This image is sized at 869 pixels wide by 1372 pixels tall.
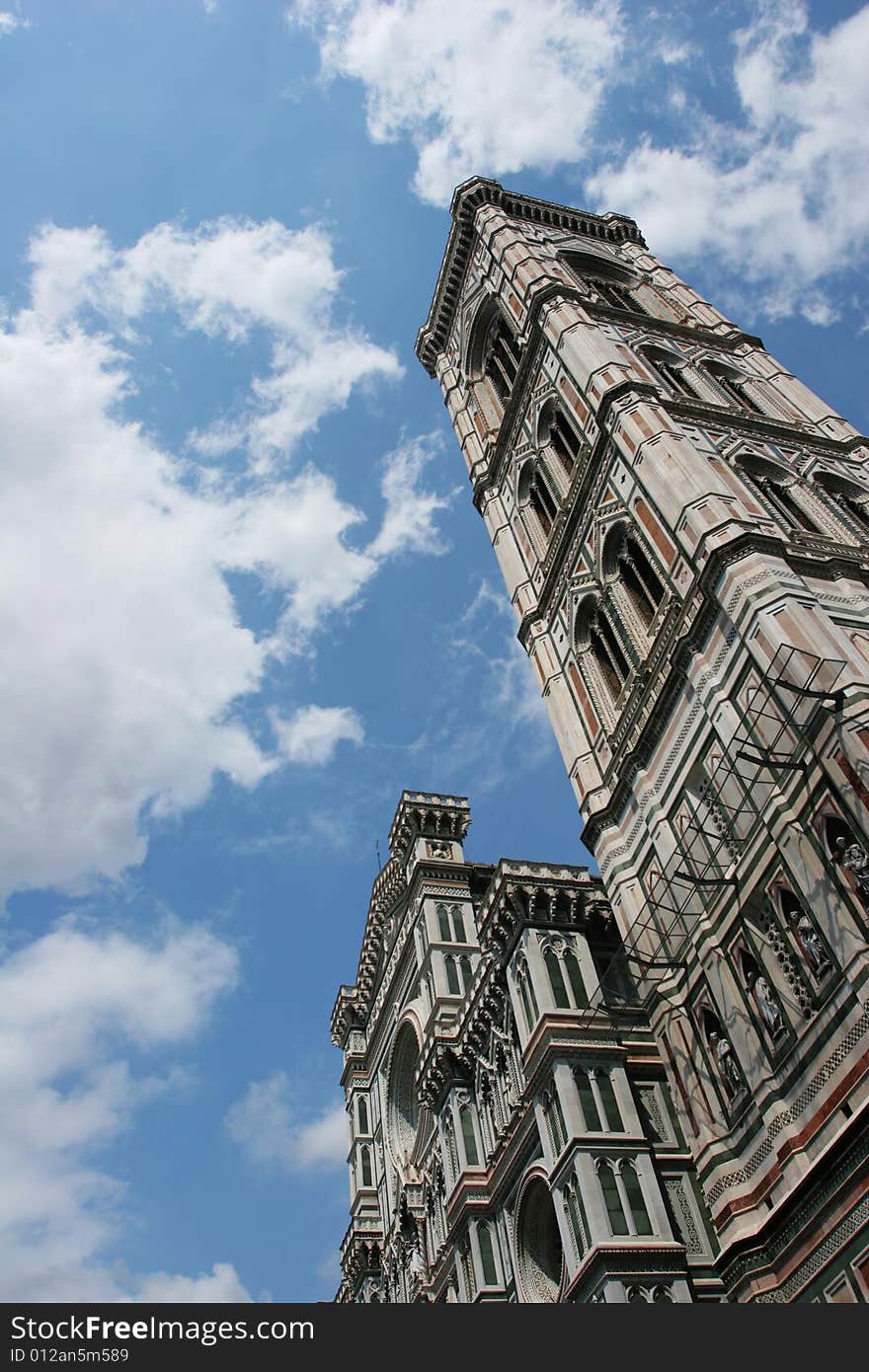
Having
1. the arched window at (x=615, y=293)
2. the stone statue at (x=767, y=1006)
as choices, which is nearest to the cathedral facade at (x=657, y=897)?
the stone statue at (x=767, y=1006)

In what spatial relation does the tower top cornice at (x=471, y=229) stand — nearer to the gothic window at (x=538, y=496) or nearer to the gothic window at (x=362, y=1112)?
the gothic window at (x=538, y=496)

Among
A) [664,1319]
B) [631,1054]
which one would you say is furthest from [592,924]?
[664,1319]

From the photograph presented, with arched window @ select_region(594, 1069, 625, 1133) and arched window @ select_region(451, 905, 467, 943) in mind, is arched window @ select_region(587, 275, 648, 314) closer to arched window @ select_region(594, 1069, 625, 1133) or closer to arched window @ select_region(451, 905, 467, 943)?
arched window @ select_region(451, 905, 467, 943)

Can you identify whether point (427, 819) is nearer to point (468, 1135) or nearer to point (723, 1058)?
point (468, 1135)

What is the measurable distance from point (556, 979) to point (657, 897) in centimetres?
260

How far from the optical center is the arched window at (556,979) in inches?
832

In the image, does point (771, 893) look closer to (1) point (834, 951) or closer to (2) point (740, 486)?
(1) point (834, 951)

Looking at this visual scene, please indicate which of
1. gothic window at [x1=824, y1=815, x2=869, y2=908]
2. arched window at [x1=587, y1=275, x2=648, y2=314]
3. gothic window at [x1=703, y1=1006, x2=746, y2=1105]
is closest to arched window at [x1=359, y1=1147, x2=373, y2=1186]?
gothic window at [x1=703, y1=1006, x2=746, y2=1105]

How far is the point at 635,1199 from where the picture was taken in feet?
58.2

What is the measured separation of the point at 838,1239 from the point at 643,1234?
3.68 meters

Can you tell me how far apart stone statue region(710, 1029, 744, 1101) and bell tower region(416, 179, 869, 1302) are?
0.16ft

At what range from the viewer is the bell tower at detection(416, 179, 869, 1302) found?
15.6m

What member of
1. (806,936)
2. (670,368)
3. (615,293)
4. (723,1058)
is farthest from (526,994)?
(615,293)

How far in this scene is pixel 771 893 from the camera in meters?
17.4
